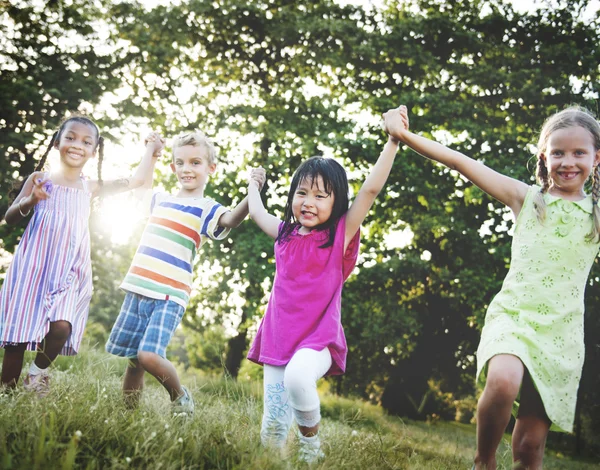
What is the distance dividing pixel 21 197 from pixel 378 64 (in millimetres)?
10808

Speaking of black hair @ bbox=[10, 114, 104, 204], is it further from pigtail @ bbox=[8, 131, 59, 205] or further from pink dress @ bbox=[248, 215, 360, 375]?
pink dress @ bbox=[248, 215, 360, 375]

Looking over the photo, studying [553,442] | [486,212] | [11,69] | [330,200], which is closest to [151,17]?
[11,69]

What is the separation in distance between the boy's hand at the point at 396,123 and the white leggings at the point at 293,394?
1240 millimetres

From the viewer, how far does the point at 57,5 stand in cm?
1240

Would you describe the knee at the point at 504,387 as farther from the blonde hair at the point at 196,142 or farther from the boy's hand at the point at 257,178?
the blonde hair at the point at 196,142

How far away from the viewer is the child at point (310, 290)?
9.28 feet

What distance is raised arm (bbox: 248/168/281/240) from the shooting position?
3391 millimetres

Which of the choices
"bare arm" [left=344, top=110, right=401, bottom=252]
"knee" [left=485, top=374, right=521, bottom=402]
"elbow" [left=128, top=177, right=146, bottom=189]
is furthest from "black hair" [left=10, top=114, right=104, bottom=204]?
"knee" [left=485, top=374, right=521, bottom=402]

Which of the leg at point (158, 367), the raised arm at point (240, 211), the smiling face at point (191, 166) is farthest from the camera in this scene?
the smiling face at point (191, 166)

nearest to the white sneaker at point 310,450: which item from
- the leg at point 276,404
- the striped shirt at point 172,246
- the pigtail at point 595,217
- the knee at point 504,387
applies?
the leg at point 276,404

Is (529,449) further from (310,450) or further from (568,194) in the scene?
(568,194)

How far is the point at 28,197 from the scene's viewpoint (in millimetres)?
3633

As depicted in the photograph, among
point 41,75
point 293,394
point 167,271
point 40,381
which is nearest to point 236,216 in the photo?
point 167,271

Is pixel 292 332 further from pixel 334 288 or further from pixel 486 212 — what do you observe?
pixel 486 212
